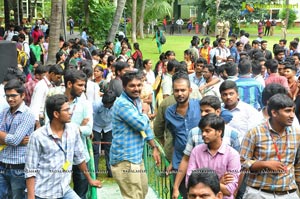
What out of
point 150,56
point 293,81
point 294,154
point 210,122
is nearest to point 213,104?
point 210,122

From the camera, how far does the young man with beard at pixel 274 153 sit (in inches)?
194

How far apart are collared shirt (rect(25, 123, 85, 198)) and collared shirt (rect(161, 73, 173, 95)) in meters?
4.33

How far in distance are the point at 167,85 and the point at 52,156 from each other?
4.57m

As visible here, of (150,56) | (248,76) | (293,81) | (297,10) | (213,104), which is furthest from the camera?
(297,10)

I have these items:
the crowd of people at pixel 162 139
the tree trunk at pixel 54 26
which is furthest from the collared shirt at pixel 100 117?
the tree trunk at pixel 54 26

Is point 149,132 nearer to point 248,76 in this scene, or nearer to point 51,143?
point 51,143

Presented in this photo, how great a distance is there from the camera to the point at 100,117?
841 cm

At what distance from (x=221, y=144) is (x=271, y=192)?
0.64 m

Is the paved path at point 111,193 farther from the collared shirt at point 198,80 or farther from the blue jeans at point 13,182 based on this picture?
the collared shirt at point 198,80

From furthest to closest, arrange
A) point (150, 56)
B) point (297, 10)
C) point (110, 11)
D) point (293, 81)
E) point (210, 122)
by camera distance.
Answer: point (297, 10), point (150, 56), point (110, 11), point (293, 81), point (210, 122)

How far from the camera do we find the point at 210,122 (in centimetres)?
493

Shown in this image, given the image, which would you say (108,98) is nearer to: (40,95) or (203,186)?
(40,95)

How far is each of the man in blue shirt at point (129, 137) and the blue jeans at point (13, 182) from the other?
102cm

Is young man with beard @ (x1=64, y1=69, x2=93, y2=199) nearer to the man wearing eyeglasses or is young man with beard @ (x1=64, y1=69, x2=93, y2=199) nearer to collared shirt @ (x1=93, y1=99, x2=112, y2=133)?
the man wearing eyeglasses
